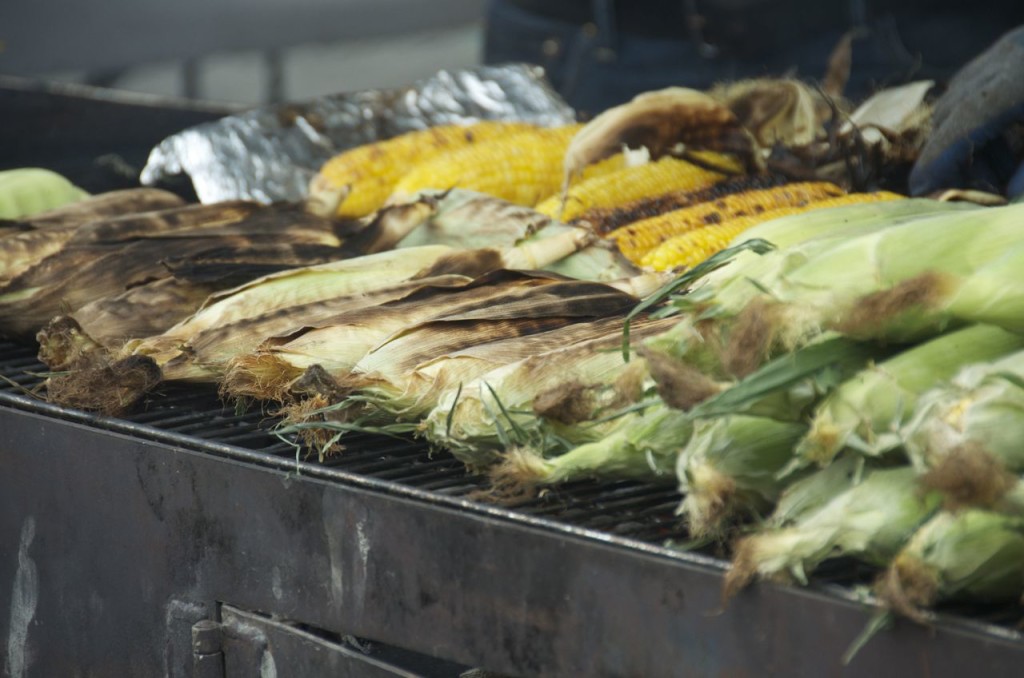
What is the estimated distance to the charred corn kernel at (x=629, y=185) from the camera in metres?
2.67

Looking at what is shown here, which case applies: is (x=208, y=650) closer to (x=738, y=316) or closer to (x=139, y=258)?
(x=738, y=316)

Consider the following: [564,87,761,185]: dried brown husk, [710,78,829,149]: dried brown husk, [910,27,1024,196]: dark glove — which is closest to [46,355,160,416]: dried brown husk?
[564,87,761,185]: dried brown husk

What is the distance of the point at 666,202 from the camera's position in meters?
2.62

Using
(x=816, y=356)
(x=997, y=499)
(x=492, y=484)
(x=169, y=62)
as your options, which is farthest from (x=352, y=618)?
(x=169, y=62)

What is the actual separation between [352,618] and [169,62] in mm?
4844

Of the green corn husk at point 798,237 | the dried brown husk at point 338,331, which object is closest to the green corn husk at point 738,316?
the green corn husk at point 798,237

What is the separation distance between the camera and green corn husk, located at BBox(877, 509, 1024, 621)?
85 centimetres

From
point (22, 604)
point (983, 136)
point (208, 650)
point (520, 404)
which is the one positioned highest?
point (983, 136)

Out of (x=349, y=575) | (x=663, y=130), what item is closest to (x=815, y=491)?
(x=349, y=575)

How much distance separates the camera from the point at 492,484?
122 centimetres

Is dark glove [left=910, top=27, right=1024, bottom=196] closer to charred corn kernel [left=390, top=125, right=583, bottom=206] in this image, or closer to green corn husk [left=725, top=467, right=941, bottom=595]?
charred corn kernel [left=390, top=125, right=583, bottom=206]

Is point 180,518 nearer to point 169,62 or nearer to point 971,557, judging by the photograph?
point 971,557

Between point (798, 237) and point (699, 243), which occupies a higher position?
point (798, 237)

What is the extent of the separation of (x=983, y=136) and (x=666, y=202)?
2.18 ft
